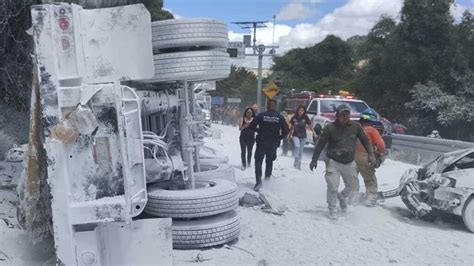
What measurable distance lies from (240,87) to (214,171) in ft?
199

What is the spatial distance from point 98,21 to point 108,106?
1.89ft

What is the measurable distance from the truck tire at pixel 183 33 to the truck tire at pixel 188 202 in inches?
57.8

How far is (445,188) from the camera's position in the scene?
7.26 metres

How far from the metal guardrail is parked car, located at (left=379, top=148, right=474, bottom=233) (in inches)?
226

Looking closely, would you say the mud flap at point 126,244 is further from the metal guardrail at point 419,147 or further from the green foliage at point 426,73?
the green foliage at point 426,73

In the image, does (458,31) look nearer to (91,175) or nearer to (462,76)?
(462,76)

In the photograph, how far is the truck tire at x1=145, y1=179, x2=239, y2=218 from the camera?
5395mm

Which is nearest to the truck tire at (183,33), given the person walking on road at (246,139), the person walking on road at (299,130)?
the person walking on road at (246,139)

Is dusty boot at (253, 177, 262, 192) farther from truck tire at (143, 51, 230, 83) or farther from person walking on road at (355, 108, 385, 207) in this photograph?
truck tire at (143, 51, 230, 83)

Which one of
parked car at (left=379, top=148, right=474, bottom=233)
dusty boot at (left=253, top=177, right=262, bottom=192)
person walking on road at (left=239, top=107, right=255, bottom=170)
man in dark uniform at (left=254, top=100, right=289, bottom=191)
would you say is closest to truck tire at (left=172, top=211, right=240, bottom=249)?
parked car at (left=379, top=148, right=474, bottom=233)

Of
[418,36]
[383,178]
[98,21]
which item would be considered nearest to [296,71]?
[418,36]

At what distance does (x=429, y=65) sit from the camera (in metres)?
31.7

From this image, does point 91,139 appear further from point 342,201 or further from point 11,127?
point 11,127

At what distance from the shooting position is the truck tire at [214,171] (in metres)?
6.74
